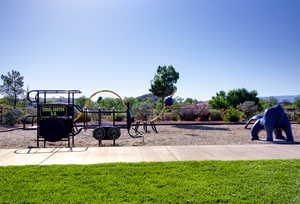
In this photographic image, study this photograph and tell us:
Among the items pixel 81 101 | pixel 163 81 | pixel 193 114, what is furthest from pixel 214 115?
pixel 81 101

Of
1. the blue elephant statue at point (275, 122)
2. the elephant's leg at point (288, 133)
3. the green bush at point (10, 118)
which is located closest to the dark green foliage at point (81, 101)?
the green bush at point (10, 118)

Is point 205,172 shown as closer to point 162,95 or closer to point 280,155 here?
point 280,155

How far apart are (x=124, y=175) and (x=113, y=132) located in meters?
3.89

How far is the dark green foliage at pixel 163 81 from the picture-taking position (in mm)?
23406

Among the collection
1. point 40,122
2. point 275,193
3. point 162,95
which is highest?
point 162,95

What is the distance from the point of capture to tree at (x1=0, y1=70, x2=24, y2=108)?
28.9 metres

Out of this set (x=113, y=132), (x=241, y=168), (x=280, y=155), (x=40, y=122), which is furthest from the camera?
(x=113, y=132)

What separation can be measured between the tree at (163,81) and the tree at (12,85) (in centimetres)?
1786

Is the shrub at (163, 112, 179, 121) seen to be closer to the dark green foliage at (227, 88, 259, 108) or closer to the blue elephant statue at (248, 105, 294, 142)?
the blue elephant statue at (248, 105, 294, 142)

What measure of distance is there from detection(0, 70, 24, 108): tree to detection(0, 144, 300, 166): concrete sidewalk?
2672cm

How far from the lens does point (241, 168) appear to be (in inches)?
173

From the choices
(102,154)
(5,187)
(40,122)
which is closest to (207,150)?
(102,154)

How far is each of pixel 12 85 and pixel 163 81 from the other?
20019mm

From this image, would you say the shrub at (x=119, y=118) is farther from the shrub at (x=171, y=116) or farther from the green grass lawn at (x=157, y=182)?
the green grass lawn at (x=157, y=182)
